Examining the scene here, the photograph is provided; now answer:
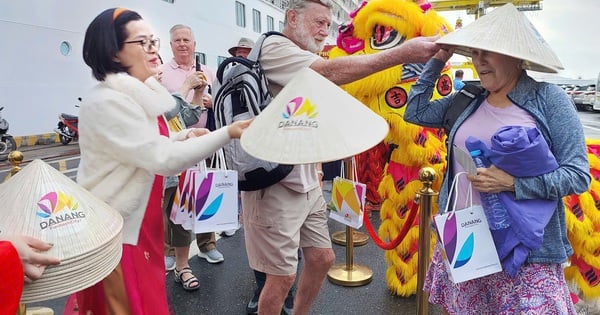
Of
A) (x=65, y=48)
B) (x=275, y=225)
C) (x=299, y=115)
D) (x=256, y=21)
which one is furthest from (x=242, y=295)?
(x=256, y=21)

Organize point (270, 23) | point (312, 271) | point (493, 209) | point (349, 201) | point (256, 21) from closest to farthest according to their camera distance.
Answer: point (493, 209)
point (312, 271)
point (349, 201)
point (256, 21)
point (270, 23)

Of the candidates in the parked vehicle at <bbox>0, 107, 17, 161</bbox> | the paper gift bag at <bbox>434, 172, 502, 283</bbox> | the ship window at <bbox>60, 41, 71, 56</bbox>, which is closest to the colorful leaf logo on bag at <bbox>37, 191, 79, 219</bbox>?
the paper gift bag at <bbox>434, 172, 502, 283</bbox>

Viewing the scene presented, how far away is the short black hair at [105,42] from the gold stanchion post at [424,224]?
1440mm

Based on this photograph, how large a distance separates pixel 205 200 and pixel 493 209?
1.21 m

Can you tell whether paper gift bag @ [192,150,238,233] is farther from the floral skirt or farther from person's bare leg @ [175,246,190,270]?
person's bare leg @ [175,246,190,270]

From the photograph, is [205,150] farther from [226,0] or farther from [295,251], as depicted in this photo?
[226,0]

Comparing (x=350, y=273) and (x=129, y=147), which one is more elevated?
(x=129, y=147)

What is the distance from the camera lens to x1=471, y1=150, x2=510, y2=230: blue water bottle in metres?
1.64

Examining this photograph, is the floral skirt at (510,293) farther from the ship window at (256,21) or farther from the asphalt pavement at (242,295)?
the ship window at (256,21)

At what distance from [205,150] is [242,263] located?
252 centimetres

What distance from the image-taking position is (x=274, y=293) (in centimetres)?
220

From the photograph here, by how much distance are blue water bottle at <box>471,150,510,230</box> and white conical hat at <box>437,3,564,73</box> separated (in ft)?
1.28

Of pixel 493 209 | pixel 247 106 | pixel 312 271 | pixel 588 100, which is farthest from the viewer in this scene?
pixel 588 100

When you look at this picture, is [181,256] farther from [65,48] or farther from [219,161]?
[65,48]
